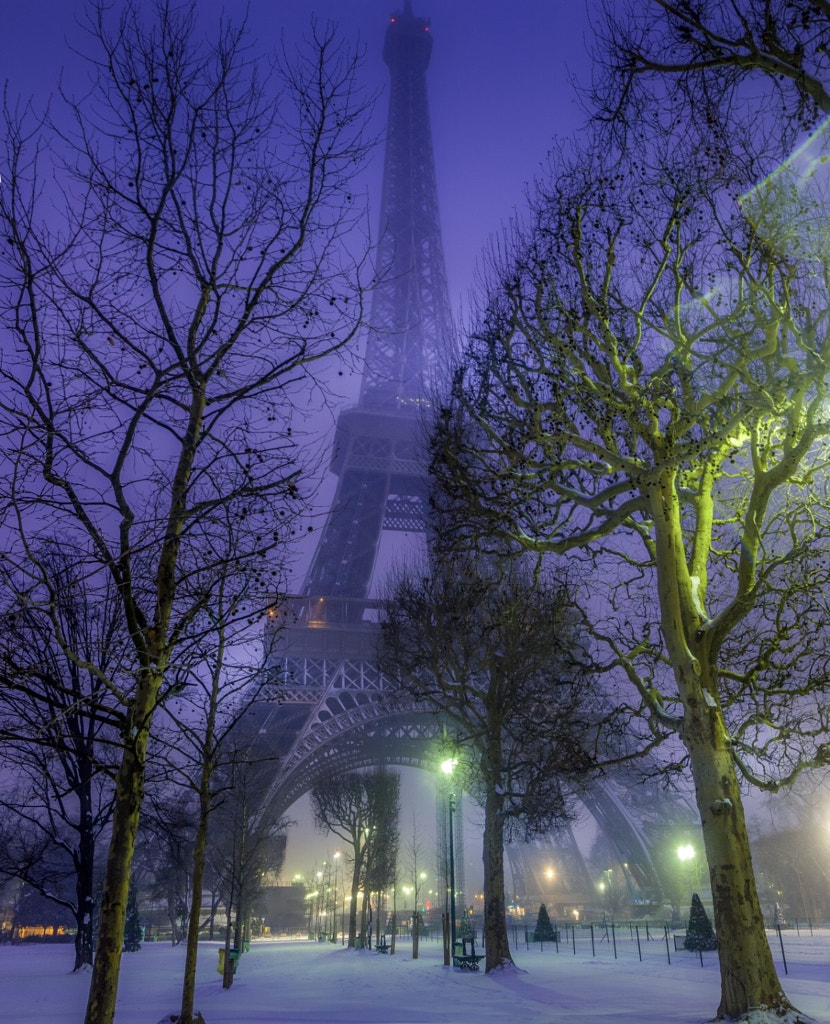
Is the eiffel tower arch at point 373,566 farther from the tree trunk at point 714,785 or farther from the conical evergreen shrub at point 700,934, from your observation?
the tree trunk at point 714,785

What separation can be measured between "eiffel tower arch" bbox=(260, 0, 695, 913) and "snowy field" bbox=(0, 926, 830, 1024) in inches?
370

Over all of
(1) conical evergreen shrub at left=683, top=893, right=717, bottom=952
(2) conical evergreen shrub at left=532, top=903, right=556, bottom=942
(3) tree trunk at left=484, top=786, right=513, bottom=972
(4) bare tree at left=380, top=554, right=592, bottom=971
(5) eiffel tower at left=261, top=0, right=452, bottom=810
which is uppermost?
(5) eiffel tower at left=261, top=0, right=452, bottom=810

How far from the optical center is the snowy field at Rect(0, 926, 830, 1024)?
11055 mm

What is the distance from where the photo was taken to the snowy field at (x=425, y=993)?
11.1 m

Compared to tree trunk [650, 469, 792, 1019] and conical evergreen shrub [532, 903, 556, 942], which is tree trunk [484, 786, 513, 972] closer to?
tree trunk [650, 469, 792, 1019]

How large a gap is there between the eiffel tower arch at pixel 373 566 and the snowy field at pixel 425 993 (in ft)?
30.9

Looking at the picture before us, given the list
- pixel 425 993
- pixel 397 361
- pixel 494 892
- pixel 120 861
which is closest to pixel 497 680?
pixel 494 892

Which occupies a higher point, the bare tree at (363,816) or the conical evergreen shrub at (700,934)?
the bare tree at (363,816)

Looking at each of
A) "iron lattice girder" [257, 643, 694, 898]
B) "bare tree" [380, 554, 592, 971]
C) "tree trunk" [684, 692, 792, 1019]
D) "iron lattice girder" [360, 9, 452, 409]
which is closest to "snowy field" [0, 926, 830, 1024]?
"tree trunk" [684, 692, 792, 1019]

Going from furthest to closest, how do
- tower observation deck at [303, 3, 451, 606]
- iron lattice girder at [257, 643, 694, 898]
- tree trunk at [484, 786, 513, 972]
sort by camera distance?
tower observation deck at [303, 3, 451, 606] < iron lattice girder at [257, 643, 694, 898] < tree trunk at [484, 786, 513, 972]

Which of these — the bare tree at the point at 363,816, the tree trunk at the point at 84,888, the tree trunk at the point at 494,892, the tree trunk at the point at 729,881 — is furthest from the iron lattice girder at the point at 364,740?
the tree trunk at the point at 729,881

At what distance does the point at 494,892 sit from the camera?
1933cm

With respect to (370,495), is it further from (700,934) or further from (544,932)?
(700,934)

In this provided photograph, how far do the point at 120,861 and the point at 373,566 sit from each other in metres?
58.9
